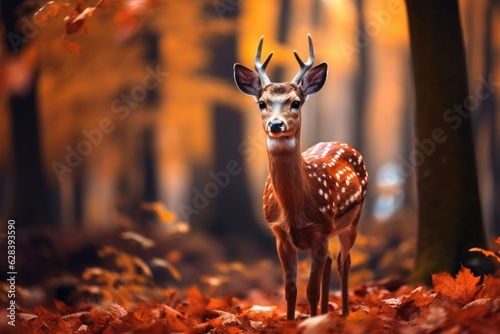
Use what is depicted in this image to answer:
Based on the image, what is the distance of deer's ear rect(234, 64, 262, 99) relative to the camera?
491cm

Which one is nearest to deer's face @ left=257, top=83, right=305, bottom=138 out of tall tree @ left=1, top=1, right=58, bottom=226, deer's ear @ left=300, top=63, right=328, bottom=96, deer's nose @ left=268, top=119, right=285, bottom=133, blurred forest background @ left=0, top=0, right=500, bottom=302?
deer's nose @ left=268, top=119, right=285, bottom=133

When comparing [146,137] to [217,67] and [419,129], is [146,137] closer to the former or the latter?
[217,67]

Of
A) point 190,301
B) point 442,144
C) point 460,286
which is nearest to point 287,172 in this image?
point 460,286

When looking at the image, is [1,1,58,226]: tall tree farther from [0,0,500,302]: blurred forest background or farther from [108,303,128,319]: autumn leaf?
[108,303,128,319]: autumn leaf

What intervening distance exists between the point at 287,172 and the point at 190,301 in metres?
1.74

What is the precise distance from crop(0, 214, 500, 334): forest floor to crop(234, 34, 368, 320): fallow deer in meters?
0.40

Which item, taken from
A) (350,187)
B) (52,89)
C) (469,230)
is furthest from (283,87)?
(52,89)

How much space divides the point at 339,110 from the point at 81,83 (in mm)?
9335

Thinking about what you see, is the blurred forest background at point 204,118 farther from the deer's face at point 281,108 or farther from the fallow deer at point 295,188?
the deer's face at point 281,108

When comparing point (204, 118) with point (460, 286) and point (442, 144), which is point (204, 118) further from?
point (460, 286)

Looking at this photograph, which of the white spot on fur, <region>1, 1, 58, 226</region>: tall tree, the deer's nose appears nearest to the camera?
the deer's nose

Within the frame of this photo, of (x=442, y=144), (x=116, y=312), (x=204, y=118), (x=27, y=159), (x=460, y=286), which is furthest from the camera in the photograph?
(x=204, y=118)

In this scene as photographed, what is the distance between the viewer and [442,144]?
5.87 meters

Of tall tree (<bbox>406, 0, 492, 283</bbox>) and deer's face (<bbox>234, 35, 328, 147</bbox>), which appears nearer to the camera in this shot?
deer's face (<bbox>234, 35, 328, 147</bbox>)
